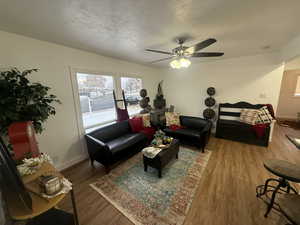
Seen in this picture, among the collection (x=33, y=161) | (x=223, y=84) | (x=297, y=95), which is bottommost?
Answer: (x=33, y=161)

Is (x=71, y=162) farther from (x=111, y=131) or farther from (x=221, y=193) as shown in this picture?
(x=221, y=193)

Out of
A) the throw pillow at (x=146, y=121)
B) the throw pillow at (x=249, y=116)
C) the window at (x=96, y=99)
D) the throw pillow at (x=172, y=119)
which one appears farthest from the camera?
the throw pillow at (x=172, y=119)

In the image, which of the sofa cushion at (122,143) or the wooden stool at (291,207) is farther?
the sofa cushion at (122,143)

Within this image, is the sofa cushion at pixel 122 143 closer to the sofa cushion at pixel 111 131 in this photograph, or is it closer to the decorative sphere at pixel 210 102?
the sofa cushion at pixel 111 131

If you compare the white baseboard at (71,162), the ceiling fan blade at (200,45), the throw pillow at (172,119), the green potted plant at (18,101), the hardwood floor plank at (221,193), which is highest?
the ceiling fan blade at (200,45)

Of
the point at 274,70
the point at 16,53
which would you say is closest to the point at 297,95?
the point at 274,70

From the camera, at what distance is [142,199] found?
5.82 feet

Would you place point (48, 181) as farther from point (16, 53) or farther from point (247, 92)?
point (247, 92)

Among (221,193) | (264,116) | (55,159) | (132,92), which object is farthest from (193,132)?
(55,159)

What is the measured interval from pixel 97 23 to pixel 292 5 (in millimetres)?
2342

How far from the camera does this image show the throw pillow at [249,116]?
3327 millimetres

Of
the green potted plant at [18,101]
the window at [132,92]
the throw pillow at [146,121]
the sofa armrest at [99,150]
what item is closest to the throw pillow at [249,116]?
the throw pillow at [146,121]

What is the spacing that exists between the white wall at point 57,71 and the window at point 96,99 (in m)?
0.24

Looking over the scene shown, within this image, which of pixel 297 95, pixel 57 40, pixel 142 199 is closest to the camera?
pixel 142 199
